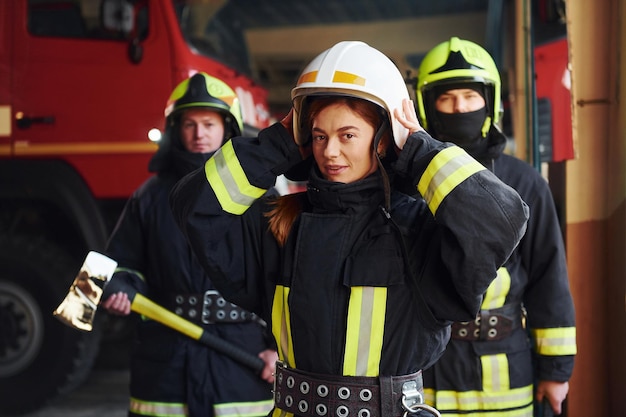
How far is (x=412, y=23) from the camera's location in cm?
1231

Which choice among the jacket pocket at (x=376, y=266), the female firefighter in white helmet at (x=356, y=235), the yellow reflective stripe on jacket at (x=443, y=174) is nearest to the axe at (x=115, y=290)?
the female firefighter in white helmet at (x=356, y=235)

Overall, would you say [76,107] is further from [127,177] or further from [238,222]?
[238,222]

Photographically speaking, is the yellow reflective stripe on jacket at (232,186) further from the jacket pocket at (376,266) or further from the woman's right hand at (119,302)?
the woman's right hand at (119,302)

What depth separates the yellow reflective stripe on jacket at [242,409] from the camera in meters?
3.18

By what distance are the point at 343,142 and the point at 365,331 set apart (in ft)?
1.52

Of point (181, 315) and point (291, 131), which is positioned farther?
point (181, 315)

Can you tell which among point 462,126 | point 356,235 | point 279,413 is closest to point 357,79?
point 356,235

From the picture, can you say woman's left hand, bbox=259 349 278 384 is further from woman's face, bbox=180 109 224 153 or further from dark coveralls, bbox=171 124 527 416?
dark coveralls, bbox=171 124 527 416

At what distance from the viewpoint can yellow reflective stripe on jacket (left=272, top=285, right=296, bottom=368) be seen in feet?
6.89

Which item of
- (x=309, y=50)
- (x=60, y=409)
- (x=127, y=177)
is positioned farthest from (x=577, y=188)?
(x=309, y=50)

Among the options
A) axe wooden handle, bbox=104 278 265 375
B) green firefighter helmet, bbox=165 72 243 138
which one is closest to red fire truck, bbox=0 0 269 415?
green firefighter helmet, bbox=165 72 243 138

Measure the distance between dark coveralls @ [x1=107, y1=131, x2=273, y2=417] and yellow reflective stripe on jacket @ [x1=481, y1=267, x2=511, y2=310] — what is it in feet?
3.14

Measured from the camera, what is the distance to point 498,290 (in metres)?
2.87

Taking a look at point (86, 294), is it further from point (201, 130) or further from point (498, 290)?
point (498, 290)
